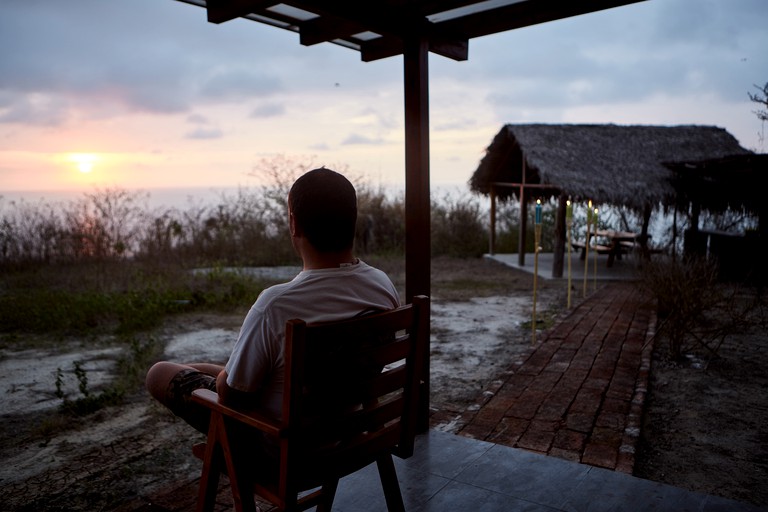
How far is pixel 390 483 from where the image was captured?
6.64 feet

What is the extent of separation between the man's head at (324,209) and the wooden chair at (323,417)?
29 centimetres

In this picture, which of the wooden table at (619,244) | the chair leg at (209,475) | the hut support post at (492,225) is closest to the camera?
the chair leg at (209,475)

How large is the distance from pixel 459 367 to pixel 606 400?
1.50 meters

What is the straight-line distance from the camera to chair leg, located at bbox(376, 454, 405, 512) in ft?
6.55

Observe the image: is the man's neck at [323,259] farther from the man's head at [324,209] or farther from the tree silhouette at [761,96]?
the tree silhouette at [761,96]

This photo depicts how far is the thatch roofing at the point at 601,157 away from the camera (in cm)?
1141

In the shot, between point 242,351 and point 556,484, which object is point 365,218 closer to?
point 556,484

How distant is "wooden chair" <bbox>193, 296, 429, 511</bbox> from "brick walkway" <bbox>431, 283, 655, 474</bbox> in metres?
1.59

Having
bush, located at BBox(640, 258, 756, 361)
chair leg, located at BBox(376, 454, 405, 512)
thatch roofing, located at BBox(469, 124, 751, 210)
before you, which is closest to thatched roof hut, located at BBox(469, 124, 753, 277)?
thatch roofing, located at BBox(469, 124, 751, 210)

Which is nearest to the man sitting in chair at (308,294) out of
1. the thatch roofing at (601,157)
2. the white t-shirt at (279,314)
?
the white t-shirt at (279,314)

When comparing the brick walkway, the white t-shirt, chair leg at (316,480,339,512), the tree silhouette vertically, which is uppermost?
the tree silhouette

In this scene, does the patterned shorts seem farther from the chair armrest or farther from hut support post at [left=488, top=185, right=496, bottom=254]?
hut support post at [left=488, top=185, right=496, bottom=254]

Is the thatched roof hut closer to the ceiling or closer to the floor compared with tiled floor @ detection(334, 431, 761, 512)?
closer to the ceiling

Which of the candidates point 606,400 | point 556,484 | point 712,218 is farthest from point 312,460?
point 712,218
